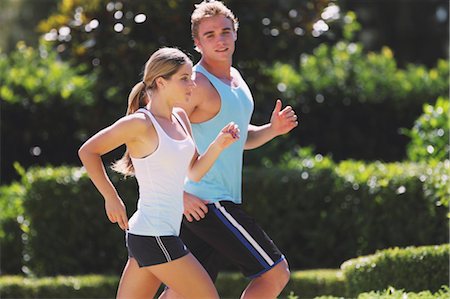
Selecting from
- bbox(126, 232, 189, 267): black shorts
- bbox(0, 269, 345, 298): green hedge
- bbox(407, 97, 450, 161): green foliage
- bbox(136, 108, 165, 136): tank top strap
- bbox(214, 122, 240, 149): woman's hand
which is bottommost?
bbox(0, 269, 345, 298): green hedge

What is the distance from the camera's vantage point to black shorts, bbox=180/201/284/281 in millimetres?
4809

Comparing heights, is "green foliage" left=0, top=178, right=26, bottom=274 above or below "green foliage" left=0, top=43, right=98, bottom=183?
below

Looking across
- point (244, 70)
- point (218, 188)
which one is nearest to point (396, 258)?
point (218, 188)

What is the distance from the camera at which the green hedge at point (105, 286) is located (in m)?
7.55

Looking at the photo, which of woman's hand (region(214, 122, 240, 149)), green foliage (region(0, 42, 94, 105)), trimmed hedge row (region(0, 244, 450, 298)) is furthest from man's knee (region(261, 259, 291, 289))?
green foliage (region(0, 42, 94, 105))

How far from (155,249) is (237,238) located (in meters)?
0.57

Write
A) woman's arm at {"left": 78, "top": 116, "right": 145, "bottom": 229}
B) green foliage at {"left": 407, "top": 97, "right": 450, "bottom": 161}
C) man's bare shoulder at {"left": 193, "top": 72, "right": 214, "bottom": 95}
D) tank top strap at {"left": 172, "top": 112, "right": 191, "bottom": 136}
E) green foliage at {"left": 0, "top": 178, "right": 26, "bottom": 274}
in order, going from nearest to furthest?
woman's arm at {"left": 78, "top": 116, "right": 145, "bottom": 229} < tank top strap at {"left": 172, "top": 112, "right": 191, "bottom": 136} < man's bare shoulder at {"left": 193, "top": 72, "right": 214, "bottom": 95} < green foliage at {"left": 407, "top": 97, "right": 450, "bottom": 161} < green foliage at {"left": 0, "top": 178, "right": 26, "bottom": 274}

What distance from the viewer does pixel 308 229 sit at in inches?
328

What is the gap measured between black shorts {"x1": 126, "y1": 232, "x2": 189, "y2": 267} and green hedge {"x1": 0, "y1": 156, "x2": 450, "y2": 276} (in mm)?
3602

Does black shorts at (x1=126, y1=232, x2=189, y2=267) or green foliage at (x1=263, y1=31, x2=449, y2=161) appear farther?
green foliage at (x1=263, y1=31, x2=449, y2=161)

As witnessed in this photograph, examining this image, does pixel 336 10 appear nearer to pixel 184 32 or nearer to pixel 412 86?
pixel 184 32

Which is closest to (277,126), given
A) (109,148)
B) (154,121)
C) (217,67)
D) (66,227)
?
(217,67)

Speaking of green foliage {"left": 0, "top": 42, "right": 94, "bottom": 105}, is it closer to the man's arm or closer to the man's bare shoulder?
the man's arm

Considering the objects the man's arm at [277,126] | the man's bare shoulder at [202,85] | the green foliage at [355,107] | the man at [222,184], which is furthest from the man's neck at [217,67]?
the green foliage at [355,107]
